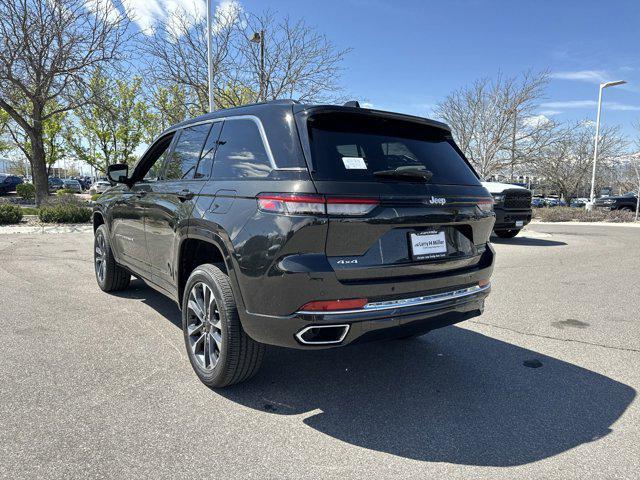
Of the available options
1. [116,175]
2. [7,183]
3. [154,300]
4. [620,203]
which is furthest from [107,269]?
[7,183]

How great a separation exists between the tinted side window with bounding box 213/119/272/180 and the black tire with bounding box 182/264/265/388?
68 centimetres

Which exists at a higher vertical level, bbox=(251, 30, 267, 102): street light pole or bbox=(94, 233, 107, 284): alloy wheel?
bbox=(251, 30, 267, 102): street light pole

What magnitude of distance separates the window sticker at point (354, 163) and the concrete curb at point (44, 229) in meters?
12.3

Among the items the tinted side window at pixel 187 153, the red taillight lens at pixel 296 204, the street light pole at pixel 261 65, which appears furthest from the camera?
the street light pole at pixel 261 65

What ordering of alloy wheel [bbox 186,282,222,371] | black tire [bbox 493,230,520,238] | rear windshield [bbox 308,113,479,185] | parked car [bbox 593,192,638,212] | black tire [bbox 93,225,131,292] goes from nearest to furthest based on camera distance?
rear windshield [bbox 308,113,479,185] → alloy wheel [bbox 186,282,222,371] → black tire [bbox 93,225,131,292] → black tire [bbox 493,230,520,238] → parked car [bbox 593,192,638,212]

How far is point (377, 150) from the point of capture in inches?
119

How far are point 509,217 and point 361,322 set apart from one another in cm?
1021

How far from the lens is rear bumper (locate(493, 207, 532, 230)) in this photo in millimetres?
11664

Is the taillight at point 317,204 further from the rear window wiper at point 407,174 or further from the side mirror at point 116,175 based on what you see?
the side mirror at point 116,175

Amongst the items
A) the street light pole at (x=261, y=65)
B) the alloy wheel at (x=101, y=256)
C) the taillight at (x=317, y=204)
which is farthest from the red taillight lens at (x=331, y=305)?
the street light pole at (x=261, y=65)

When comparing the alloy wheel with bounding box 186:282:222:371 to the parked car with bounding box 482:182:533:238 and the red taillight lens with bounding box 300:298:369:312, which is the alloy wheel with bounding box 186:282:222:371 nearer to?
the red taillight lens with bounding box 300:298:369:312

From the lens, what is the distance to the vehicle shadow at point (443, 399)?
104 inches

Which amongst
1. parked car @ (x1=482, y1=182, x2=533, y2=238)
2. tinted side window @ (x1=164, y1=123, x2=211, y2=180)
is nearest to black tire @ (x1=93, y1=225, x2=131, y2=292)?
tinted side window @ (x1=164, y1=123, x2=211, y2=180)

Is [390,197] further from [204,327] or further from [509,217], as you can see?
[509,217]
